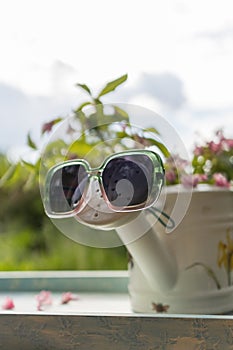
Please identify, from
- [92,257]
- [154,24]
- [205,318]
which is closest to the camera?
[205,318]

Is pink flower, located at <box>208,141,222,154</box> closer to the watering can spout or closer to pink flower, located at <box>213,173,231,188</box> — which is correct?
pink flower, located at <box>213,173,231,188</box>

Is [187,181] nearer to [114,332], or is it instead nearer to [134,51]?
[114,332]

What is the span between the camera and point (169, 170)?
2.15ft

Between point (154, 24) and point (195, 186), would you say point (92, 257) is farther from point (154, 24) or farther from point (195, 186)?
point (195, 186)

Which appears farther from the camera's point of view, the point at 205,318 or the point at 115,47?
the point at 115,47

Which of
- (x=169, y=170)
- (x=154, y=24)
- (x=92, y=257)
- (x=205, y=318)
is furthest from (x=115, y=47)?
(x=205, y=318)

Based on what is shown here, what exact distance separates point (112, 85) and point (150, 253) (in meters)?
0.23

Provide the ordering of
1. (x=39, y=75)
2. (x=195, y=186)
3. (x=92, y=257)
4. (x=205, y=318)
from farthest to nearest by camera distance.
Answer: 1. (x=92, y=257)
2. (x=39, y=75)
3. (x=195, y=186)
4. (x=205, y=318)

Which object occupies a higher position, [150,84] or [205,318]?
[150,84]

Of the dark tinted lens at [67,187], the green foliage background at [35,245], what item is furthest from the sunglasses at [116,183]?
the green foliage background at [35,245]

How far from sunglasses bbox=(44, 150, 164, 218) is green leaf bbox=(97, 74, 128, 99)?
15cm

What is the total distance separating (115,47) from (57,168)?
589 mm

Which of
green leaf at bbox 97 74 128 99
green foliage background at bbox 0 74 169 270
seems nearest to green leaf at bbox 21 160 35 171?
green leaf at bbox 97 74 128 99

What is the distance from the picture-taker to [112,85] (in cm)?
66
